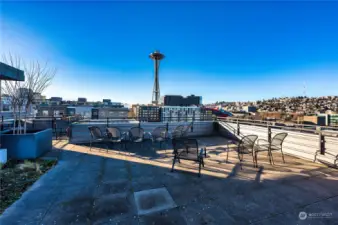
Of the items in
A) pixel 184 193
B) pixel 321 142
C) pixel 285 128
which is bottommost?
pixel 184 193

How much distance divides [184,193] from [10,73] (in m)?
4.82

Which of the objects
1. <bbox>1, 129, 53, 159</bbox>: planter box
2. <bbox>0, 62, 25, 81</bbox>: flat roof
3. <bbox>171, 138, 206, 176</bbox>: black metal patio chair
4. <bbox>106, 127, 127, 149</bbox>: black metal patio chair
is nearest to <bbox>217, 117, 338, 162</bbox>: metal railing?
<bbox>171, 138, 206, 176</bbox>: black metal patio chair

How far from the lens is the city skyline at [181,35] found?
539cm

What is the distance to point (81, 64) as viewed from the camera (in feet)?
39.1

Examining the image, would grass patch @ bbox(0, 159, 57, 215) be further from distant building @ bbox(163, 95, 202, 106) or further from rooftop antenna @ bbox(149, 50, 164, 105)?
distant building @ bbox(163, 95, 202, 106)

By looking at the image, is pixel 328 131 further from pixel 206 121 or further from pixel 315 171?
pixel 206 121

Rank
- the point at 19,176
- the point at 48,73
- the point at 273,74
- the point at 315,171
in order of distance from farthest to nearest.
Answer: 1. the point at 273,74
2. the point at 48,73
3. the point at 315,171
4. the point at 19,176

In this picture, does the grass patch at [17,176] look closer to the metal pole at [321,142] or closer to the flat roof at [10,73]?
the flat roof at [10,73]

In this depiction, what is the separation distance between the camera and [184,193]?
244 cm

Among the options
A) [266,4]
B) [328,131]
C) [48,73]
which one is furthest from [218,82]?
[48,73]

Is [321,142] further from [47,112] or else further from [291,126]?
[47,112]

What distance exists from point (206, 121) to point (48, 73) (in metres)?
6.50

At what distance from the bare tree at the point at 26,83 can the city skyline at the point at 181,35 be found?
280 mm

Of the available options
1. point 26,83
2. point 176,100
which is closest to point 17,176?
point 26,83
